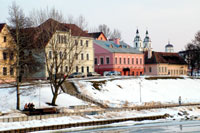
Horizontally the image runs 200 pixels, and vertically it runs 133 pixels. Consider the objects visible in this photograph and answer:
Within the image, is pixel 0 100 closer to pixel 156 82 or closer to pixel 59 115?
pixel 59 115

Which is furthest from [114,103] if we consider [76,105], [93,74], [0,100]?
[93,74]

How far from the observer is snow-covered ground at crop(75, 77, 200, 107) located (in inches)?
2088

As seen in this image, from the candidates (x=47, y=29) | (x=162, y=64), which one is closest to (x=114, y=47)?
(x=162, y=64)

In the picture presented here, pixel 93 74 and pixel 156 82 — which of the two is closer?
pixel 156 82

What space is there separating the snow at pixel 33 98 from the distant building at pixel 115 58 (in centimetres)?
3362

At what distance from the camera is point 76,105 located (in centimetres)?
4478

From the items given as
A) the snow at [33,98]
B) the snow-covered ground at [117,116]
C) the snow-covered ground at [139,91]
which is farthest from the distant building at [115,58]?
the snow-covered ground at [117,116]

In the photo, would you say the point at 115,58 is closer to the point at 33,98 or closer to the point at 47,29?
the point at 33,98

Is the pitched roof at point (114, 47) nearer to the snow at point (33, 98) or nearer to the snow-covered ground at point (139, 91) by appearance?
the snow-covered ground at point (139, 91)

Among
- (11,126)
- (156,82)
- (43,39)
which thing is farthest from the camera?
(156,82)

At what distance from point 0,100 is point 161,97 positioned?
86.8 feet

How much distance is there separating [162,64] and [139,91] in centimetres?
4278

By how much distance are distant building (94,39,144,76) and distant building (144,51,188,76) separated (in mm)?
9554

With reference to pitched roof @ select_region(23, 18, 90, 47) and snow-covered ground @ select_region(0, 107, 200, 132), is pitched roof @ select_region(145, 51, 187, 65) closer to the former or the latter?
snow-covered ground @ select_region(0, 107, 200, 132)
